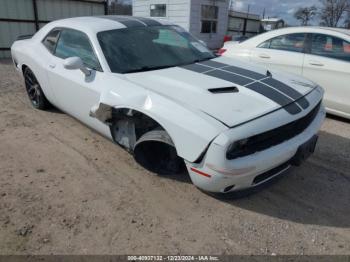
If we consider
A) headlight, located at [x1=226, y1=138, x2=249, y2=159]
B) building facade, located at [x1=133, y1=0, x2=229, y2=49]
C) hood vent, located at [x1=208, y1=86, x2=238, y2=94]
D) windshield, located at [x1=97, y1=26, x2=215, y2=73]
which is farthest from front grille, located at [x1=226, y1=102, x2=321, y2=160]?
building facade, located at [x1=133, y1=0, x2=229, y2=49]

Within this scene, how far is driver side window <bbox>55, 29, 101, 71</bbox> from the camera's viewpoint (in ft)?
11.6

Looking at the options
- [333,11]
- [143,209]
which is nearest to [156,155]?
[143,209]

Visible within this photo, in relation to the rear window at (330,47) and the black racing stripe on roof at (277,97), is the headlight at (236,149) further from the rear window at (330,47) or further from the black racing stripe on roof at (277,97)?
the rear window at (330,47)

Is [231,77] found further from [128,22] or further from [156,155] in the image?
[128,22]

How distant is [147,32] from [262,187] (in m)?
2.33

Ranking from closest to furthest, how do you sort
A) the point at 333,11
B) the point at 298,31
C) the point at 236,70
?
1. the point at 236,70
2. the point at 298,31
3. the point at 333,11

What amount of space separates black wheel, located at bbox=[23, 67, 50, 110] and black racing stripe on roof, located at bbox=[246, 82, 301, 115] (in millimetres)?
3458

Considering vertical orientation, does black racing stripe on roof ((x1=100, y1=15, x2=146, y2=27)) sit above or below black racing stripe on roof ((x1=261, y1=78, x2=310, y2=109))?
above

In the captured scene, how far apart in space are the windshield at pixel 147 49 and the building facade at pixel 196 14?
9952 mm

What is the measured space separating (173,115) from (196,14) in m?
12.2

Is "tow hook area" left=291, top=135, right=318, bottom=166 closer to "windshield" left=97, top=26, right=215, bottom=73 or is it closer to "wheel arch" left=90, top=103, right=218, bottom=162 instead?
"wheel arch" left=90, top=103, right=218, bottom=162

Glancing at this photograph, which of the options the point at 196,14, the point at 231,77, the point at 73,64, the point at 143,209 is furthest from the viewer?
the point at 196,14

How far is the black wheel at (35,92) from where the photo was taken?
4912 millimetres

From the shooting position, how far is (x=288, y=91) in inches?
117
